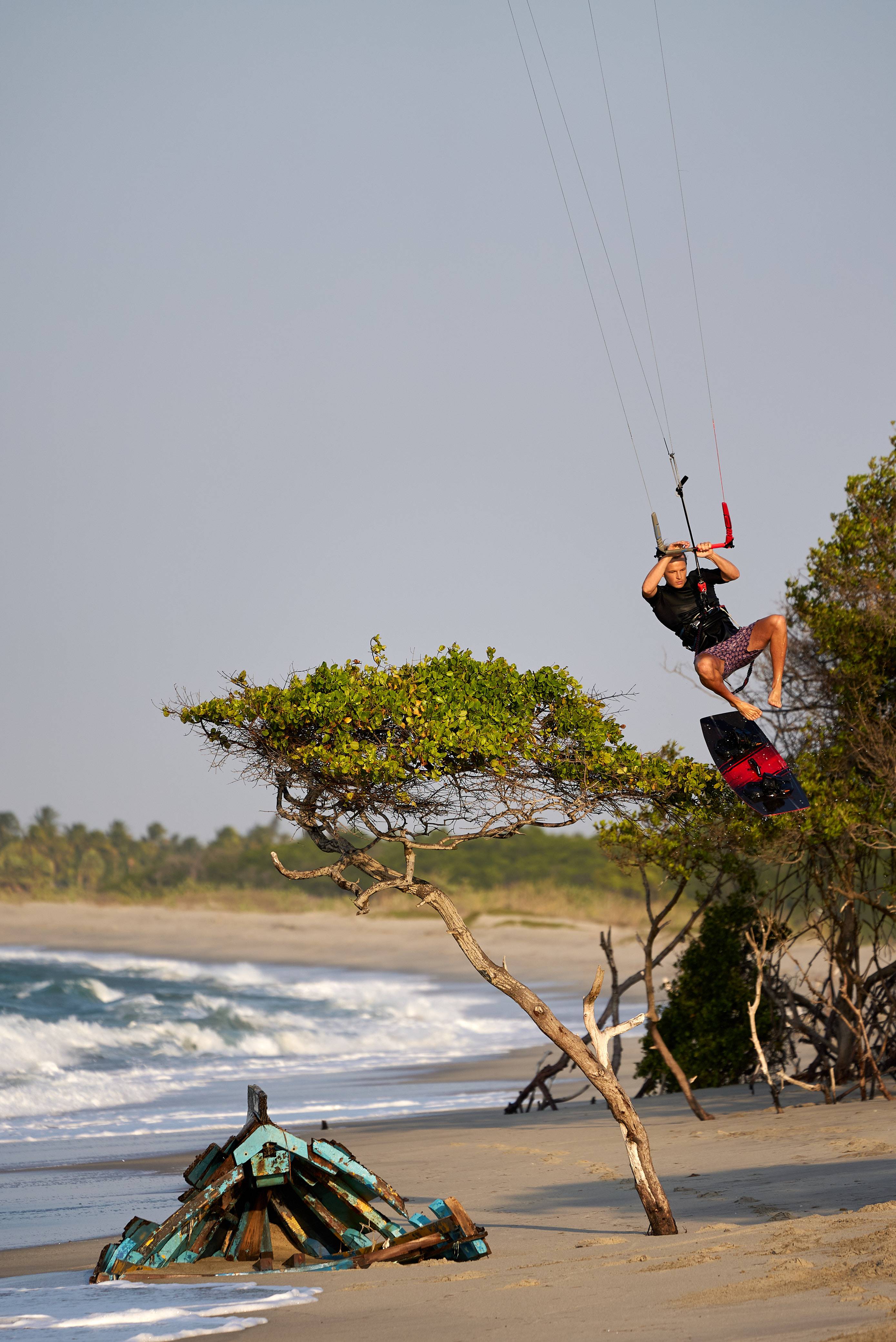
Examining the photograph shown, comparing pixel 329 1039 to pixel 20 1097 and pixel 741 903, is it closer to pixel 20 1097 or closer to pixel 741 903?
pixel 20 1097

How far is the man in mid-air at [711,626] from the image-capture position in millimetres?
8266

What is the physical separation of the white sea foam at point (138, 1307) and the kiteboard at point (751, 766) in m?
4.17

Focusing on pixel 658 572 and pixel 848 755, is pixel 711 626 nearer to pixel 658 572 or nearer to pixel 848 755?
pixel 658 572

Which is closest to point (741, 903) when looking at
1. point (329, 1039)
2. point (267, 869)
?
point (329, 1039)

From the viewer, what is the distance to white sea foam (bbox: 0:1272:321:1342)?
644 centimetres

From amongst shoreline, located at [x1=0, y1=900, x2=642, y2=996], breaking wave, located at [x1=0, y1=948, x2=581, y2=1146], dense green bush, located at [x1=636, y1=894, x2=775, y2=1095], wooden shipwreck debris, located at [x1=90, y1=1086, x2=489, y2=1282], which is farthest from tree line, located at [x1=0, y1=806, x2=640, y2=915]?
wooden shipwreck debris, located at [x1=90, y1=1086, x2=489, y2=1282]

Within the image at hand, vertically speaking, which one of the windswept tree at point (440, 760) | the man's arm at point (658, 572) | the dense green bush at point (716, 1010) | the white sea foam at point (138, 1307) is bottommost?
the white sea foam at point (138, 1307)

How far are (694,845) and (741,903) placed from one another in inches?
128

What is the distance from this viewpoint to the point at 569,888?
218ft

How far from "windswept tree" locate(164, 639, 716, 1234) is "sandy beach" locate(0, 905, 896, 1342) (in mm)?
1115

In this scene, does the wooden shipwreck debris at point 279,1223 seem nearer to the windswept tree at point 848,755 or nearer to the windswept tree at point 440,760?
the windswept tree at point 440,760

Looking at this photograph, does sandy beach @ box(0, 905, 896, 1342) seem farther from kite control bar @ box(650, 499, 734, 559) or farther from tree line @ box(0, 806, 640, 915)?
tree line @ box(0, 806, 640, 915)

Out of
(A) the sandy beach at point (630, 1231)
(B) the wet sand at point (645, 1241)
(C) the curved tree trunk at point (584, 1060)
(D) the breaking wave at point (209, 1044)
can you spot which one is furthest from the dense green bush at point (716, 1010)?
(C) the curved tree trunk at point (584, 1060)

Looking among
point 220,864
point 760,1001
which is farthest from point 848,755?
point 220,864
